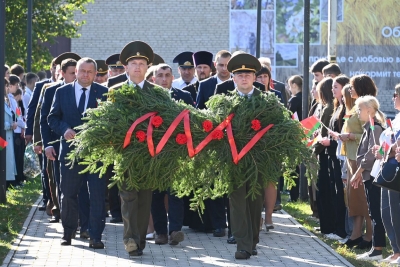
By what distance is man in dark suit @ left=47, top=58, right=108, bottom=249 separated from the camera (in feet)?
33.6

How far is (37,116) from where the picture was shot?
40.6 ft

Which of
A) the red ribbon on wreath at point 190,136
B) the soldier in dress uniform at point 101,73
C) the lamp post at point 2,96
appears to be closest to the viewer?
the red ribbon on wreath at point 190,136

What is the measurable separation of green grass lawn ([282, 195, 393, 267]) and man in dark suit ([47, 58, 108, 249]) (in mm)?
2551

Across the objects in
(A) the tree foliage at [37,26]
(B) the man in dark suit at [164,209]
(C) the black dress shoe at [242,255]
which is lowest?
(C) the black dress shoe at [242,255]

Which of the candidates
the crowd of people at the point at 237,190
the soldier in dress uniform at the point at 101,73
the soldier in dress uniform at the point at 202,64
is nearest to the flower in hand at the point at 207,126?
the crowd of people at the point at 237,190

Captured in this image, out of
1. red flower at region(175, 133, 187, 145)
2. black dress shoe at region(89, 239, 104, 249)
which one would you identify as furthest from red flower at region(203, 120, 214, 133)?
black dress shoe at region(89, 239, 104, 249)

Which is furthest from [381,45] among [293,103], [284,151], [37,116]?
[284,151]

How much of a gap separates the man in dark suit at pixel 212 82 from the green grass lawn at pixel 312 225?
211cm

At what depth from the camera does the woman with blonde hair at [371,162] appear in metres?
9.52

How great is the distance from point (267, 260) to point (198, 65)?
4132 mm

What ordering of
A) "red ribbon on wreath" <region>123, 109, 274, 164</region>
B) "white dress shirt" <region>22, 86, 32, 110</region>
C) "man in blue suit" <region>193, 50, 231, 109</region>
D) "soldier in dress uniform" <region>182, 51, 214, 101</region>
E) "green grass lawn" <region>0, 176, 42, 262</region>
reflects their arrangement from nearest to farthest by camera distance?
"red ribbon on wreath" <region>123, 109, 274, 164</region> → "green grass lawn" <region>0, 176, 42, 262</region> → "man in blue suit" <region>193, 50, 231, 109</region> → "soldier in dress uniform" <region>182, 51, 214, 101</region> → "white dress shirt" <region>22, 86, 32, 110</region>

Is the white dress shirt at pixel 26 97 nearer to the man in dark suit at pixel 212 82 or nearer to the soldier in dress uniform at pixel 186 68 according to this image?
the soldier in dress uniform at pixel 186 68

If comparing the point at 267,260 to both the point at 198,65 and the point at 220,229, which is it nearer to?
the point at 220,229

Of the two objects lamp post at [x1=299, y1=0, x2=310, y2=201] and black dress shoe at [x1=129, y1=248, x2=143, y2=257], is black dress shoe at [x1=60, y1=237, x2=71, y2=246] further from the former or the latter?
lamp post at [x1=299, y1=0, x2=310, y2=201]
